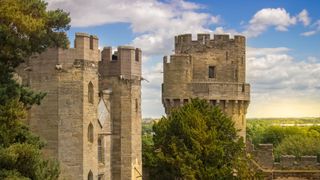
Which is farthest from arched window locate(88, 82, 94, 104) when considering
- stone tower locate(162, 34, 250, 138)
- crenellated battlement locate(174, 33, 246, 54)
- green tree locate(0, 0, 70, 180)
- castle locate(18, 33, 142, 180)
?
crenellated battlement locate(174, 33, 246, 54)

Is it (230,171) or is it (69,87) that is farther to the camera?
(230,171)

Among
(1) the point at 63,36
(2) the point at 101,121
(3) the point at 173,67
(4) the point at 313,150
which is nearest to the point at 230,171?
(2) the point at 101,121

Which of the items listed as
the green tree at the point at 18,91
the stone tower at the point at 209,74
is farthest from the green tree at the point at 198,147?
the green tree at the point at 18,91

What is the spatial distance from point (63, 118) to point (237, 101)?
16568mm

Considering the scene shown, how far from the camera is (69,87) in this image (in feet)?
82.2

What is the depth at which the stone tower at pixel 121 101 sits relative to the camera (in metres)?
29.0

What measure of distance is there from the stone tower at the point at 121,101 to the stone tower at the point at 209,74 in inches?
369

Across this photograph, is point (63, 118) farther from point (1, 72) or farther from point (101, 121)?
point (1, 72)

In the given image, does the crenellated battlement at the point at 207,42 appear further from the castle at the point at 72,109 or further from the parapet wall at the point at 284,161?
A: the castle at the point at 72,109

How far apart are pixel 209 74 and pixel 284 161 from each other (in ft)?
23.3

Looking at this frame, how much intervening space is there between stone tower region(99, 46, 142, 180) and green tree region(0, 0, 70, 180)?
861 centimetres

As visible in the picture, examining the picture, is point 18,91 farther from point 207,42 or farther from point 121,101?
point 207,42

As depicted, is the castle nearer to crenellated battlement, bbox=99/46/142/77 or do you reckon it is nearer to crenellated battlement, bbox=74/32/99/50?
crenellated battlement, bbox=74/32/99/50

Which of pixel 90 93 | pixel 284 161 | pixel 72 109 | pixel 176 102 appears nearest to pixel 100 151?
pixel 90 93
